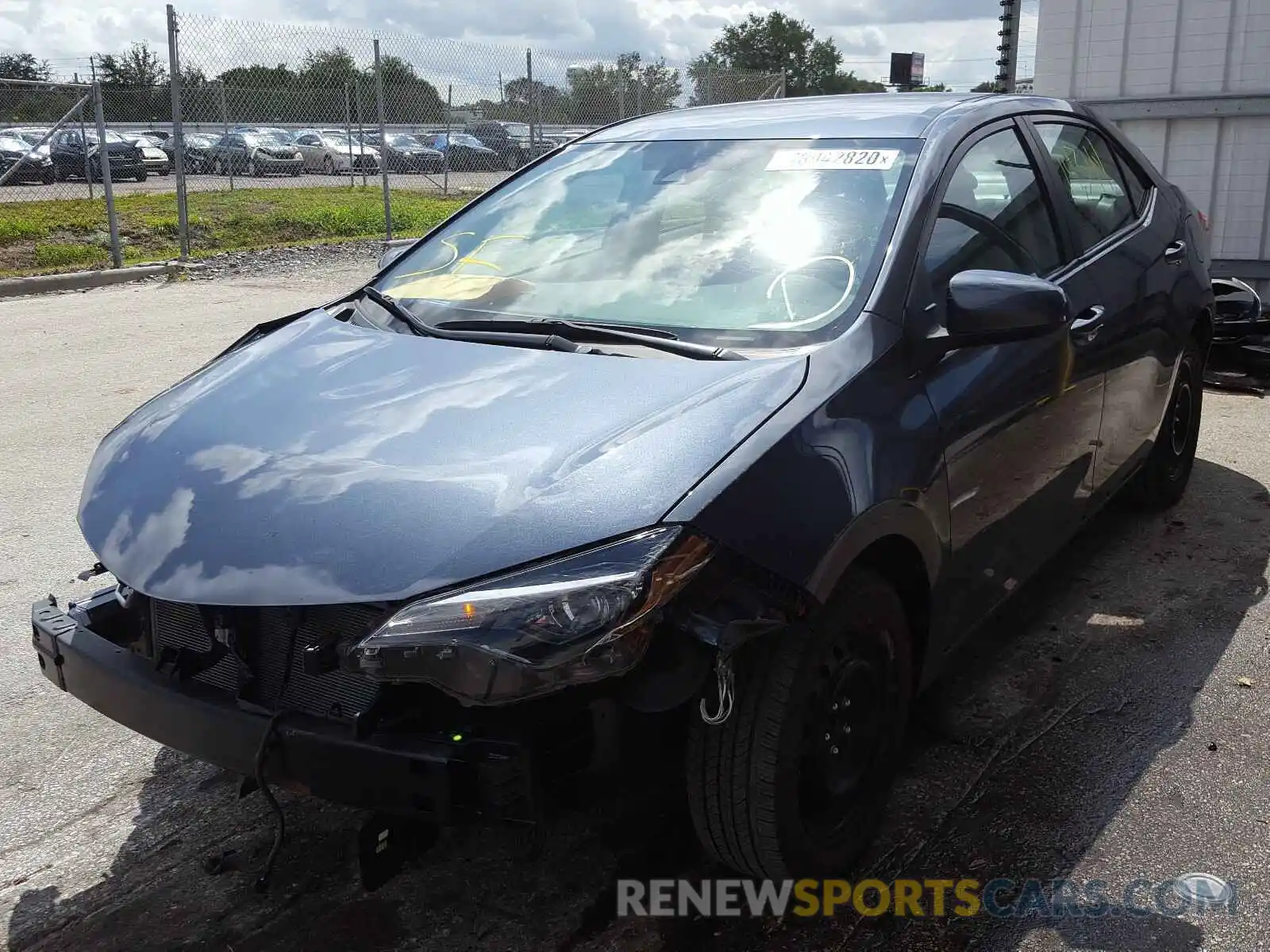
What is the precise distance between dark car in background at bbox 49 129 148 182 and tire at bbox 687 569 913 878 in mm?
11881

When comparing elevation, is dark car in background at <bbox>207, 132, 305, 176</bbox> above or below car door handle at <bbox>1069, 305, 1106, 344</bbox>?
above

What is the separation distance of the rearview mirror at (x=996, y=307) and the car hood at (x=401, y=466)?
471mm

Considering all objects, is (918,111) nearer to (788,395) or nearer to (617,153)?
(617,153)

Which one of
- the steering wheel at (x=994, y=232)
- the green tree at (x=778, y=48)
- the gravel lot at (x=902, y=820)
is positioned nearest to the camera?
the gravel lot at (x=902, y=820)

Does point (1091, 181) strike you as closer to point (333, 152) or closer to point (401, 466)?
point (401, 466)

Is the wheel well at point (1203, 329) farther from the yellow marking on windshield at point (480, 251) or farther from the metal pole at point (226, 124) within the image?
the metal pole at point (226, 124)

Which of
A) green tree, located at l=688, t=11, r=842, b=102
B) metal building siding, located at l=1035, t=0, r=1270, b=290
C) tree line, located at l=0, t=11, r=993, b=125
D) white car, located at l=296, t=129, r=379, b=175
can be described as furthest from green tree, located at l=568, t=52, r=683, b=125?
green tree, located at l=688, t=11, r=842, b=102

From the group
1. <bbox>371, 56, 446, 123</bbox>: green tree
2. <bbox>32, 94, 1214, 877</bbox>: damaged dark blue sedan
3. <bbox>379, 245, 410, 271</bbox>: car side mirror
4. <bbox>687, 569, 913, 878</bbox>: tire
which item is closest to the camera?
<bbox>32, 94, 1214, 877</bbox>: damaged dark blue sedan

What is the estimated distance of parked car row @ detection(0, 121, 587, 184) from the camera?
14797 mm

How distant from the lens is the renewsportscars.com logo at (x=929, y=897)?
8.34 ft

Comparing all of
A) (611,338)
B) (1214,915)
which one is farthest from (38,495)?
(1214,915)

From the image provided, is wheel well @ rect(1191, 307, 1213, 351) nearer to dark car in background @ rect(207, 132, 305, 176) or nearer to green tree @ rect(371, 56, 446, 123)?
green tree @ rect(371, 56, 446, 123)

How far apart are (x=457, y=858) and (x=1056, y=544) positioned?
80.4 inches

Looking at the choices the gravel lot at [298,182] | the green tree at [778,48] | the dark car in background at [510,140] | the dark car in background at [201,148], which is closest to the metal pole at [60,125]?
the gravel lot at [298,182]
